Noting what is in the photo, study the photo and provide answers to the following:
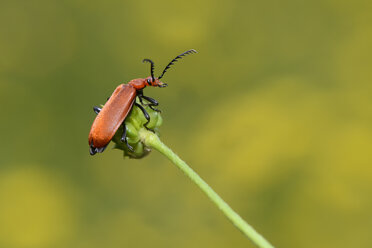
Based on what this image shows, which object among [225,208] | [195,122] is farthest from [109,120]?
[195,122]

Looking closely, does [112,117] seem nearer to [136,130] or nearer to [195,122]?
[136,130]

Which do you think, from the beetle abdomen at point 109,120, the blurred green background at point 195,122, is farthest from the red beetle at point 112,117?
the blurred green background at point 195,122

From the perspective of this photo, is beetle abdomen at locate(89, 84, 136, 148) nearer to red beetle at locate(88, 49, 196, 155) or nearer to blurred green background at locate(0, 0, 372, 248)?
red beetle at locate(88, 49, 196, 155)

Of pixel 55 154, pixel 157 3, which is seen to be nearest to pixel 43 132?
pixel 55 154

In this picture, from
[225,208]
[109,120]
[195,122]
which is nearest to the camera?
[225,208]

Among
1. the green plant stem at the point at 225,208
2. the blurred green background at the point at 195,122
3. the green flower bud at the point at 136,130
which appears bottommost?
the blurred green background at the point at 195,122

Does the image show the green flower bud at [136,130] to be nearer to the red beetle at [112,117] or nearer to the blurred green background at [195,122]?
the red beetle at [112,117]
